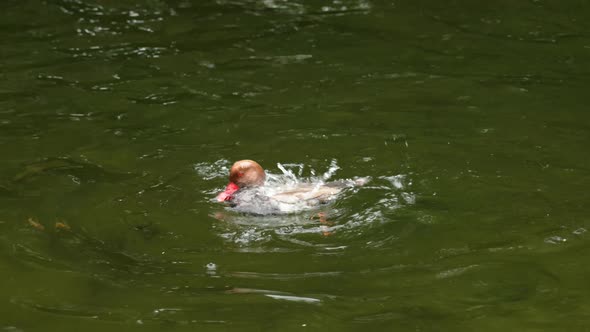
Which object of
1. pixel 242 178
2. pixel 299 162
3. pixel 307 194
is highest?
pixel 242 178

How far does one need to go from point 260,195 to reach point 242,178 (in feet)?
0.73

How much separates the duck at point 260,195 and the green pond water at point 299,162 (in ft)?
0.35

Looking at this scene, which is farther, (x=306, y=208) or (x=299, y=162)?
(x=299, y=162)

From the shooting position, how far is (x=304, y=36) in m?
12.1

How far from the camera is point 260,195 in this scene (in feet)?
23.6

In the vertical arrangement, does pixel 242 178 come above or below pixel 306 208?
above

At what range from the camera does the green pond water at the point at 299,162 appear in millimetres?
5746

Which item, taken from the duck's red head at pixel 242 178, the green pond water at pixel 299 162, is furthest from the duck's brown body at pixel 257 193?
the green pond water at pixel 299 162

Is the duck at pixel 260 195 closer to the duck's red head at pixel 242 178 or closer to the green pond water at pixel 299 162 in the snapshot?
the duck's red head at pixel 242 178

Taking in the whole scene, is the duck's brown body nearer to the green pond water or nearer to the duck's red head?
the duck's red head

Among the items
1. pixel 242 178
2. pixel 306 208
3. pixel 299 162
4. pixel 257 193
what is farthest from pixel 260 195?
pixel 299 162

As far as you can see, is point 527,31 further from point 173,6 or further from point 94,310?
point 94,310

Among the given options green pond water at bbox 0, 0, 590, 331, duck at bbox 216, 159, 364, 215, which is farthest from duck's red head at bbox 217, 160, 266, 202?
green pond water at bbox 0, 0, 590, 331

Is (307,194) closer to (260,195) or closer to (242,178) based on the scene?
(260,195)
